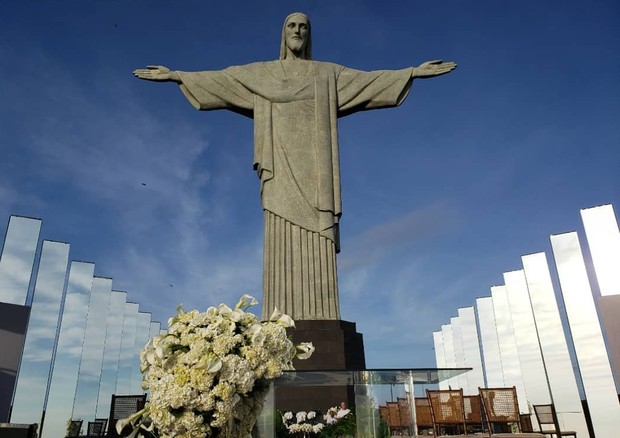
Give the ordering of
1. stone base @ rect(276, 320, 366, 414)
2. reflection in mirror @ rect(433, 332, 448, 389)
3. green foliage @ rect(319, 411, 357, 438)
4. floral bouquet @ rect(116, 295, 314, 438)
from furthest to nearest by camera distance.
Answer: reflection in mirror @ rect(433, 332, 448, 389) < stone base @ rect(276, 320, 366, 414) < green foliage @ rect(319, 411, 357, 438) < floral bouquet @ rect(116, 295, 314, 438)

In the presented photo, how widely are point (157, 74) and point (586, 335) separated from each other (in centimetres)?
848

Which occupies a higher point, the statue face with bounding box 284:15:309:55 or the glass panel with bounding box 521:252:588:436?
the statue face with bounding box 284:15:309:55

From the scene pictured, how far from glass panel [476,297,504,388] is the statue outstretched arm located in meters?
10.1

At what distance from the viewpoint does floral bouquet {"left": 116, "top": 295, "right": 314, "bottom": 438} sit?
1593mm

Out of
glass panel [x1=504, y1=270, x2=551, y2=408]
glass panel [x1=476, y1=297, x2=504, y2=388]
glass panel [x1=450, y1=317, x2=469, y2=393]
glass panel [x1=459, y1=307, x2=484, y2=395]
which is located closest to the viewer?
glass panel [x1=504, y1=270, x2=551, y2=408]

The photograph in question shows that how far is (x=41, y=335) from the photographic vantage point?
32.7 ft

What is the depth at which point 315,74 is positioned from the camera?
20.6 feet

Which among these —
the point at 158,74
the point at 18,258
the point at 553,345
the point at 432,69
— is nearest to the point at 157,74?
the point at 158,74

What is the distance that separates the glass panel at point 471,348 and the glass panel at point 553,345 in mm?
2721

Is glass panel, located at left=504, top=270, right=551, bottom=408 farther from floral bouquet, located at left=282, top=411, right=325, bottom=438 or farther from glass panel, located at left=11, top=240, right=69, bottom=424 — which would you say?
glass panel, located at left=11, top=240, right=69, bottom=424

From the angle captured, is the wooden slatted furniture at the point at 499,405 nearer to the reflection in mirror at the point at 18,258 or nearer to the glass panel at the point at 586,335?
the glass panel at the point at 586,335

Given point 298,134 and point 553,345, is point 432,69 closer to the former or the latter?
point 298,134

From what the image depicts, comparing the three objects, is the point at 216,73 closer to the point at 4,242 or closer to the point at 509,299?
the point at 4,242

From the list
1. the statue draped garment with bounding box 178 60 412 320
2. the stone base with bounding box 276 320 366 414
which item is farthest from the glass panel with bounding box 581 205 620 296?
the stone base with bounding box 276 320 366 414
